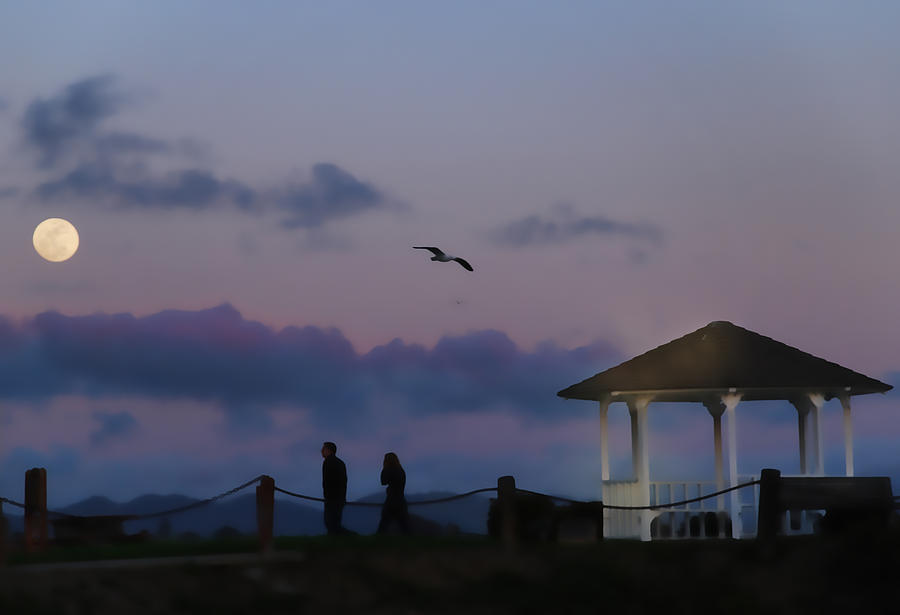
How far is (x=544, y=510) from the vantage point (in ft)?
92.4

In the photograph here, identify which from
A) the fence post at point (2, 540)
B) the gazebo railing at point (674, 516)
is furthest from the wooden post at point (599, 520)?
the fence post at point (2, 540)

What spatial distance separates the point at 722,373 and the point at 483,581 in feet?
36.2

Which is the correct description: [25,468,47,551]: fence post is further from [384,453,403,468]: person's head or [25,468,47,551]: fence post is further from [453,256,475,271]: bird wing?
[453,256,475,271]: bird wing

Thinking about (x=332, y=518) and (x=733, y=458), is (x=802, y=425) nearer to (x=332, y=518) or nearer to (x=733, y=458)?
(x=733, y=458)

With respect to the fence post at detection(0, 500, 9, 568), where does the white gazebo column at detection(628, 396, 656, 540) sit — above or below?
above

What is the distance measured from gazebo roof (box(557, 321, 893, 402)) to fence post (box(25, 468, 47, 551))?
1134cm

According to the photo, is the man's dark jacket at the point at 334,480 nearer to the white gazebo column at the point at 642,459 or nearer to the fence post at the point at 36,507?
the fence post at the point at 36,507

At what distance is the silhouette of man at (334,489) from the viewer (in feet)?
83.8

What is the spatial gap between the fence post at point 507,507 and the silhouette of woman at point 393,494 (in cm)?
296

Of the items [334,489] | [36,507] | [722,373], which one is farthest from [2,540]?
[722,373]

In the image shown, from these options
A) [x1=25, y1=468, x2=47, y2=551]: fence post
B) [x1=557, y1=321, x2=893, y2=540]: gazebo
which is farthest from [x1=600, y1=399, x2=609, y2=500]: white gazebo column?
[x1=25, y1=468, x2=47, y2=551]: fence post

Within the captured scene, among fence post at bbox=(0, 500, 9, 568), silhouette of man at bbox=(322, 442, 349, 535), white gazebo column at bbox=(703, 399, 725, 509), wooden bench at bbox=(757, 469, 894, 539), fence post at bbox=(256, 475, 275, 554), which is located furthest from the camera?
white gazebo column at bbox=(703, 399, 725, 509)

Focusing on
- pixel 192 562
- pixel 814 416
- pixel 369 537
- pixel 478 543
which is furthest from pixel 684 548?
pixel 814 416

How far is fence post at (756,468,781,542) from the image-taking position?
23.5 metres
